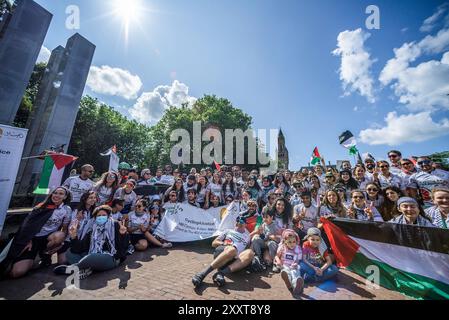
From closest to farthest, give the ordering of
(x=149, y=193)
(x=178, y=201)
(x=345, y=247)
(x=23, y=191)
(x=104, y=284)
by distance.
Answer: (x=104, y=284) → (x=345, y=247) → (x=178, y=201) → (x=149, y=193) → (x=23, y=191)

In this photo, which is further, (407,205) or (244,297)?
(407,205)

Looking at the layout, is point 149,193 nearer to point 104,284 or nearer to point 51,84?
point 104,284

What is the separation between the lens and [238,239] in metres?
4.73

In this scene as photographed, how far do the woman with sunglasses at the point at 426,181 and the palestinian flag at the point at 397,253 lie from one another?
2173 mm

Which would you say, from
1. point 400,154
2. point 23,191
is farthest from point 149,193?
point 23,191

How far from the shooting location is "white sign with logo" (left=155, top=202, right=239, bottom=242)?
6.42 m

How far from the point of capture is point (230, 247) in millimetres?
4293

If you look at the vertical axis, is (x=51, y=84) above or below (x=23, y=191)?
above

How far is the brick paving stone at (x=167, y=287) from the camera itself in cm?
341

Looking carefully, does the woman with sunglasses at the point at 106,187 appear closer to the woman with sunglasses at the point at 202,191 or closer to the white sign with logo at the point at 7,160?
the white sign with logo at the point at 7,160

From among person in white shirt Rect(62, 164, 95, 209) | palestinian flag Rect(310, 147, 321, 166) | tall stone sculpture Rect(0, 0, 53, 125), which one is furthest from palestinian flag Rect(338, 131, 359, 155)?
tall stone sculpture Rect(0, 0, 53, 125)

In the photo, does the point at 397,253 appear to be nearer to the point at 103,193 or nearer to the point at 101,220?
the point at 101,220

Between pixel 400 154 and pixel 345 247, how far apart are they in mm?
3831
